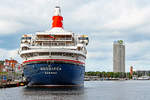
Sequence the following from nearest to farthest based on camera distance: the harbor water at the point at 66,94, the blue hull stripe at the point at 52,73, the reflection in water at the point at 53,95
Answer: the reflection in water at the point at 53,95 < the harbor water at the point at 66,94 < the blue hull stripe at the point at 52,73

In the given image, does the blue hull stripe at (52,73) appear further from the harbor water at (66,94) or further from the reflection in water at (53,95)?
the reflection in water at (53,95)

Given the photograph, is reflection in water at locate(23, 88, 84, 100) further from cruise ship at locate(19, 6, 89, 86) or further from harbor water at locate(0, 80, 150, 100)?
cruise ship at locate(19, 6, 89, 86)

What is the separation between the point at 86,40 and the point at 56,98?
148ft

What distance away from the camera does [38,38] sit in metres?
84.9

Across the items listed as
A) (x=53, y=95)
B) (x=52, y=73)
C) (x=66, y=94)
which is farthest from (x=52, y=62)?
(x=53, y=95)

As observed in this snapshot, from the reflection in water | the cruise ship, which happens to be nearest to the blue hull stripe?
the cruise ship

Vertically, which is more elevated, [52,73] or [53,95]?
[52,73]

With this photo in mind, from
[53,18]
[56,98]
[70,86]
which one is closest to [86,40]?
[53,18]

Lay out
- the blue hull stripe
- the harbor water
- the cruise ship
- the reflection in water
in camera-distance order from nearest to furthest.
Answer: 1. the reflection in water
2. the harbor water
3. the blue hull stripe
4. the cruise ship

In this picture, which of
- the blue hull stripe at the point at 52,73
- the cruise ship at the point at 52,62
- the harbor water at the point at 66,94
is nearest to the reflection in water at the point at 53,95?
the harbor water at the point at 66,94

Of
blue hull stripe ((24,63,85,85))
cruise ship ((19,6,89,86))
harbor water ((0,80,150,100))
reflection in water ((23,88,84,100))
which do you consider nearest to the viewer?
reflection in water ((23,88,84,100))

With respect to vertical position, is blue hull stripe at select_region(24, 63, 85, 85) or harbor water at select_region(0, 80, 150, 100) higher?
blue hull stripe at select_region(24, 63, 85, 85)

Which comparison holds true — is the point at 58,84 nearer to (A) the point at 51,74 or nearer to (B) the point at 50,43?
(A) the point at 51,74

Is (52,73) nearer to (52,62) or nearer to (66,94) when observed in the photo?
(52,62)
